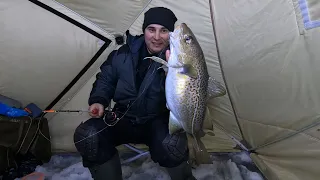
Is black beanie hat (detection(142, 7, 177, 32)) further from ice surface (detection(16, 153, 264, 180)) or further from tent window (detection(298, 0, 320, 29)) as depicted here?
ice surface (detection(16, 153, 264, 180))

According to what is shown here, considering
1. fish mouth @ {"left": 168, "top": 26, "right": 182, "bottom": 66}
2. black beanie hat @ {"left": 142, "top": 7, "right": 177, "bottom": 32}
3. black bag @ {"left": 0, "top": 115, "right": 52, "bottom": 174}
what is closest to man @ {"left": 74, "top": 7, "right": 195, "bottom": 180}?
black beanie hat @ {"left": 142, "top": 7, "right": 177, "bottom": 32}

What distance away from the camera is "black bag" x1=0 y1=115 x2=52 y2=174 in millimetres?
3172

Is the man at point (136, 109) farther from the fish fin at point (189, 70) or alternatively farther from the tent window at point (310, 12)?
the tent window at point (310, 12)

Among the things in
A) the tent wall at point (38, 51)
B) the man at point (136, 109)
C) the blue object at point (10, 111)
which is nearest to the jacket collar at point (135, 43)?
the man at point (136, 109)

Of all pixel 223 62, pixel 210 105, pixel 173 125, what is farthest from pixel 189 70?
pixel 210 105

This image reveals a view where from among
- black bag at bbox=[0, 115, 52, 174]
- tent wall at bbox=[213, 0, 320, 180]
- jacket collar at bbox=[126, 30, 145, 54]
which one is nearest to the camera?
tent wall at bbox=[213, 0, 320, 180]

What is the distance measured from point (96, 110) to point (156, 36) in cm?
71

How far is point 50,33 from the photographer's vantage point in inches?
132

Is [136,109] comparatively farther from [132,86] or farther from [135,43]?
[135,43]

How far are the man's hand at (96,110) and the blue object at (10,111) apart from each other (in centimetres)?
109

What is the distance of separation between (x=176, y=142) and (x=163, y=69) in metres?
0.56

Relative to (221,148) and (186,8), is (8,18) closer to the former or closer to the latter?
(186,8)

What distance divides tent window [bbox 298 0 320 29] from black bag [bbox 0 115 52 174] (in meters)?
2.46

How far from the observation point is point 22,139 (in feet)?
10.8
